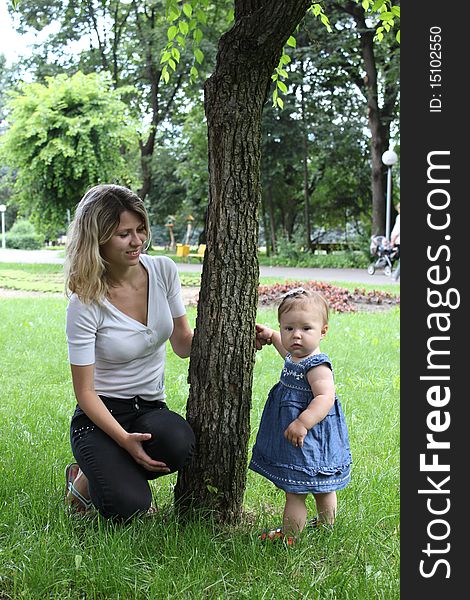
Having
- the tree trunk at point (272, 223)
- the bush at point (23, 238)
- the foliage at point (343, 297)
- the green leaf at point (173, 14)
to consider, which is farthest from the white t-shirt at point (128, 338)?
the bush at point (23, 238)

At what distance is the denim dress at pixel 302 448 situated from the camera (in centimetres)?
272

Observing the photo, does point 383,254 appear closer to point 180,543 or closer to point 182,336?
point 182,336

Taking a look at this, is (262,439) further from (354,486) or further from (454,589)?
(454,589)

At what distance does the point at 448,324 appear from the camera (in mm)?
1640

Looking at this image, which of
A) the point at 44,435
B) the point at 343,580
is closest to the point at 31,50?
the point at 44,435

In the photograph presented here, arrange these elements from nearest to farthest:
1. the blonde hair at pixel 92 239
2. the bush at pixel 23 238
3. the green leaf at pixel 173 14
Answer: the blonde hair at pixel 92 239
the green leaf at pixel 173 14
the bush at pixel 23 238

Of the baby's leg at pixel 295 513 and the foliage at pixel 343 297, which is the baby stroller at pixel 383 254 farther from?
the baby's leg at pixel 295 513

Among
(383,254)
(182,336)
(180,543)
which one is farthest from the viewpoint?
(383,254)

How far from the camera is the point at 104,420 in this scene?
9.24 ft

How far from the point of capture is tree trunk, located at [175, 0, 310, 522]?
273 cm

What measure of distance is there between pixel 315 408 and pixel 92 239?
3.50 feet

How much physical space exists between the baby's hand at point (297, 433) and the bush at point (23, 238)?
146 ft

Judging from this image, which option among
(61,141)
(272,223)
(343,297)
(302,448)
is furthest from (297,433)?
(272,223)

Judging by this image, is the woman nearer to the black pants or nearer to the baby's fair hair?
the black pants
